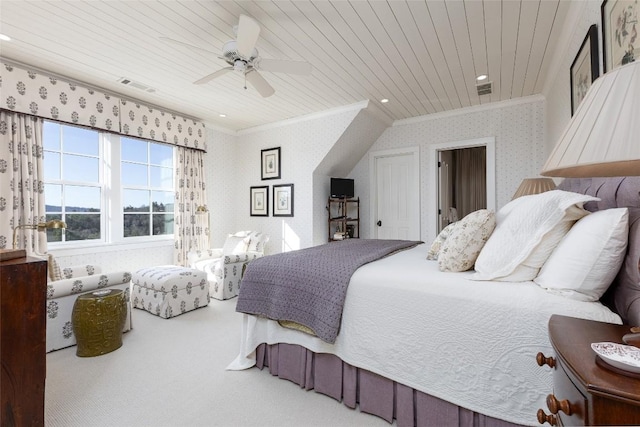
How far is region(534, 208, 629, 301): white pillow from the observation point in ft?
3.28

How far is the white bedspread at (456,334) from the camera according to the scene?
1121 mm

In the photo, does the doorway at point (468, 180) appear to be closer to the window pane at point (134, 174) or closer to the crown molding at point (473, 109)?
the crown molding at point (473, 109)

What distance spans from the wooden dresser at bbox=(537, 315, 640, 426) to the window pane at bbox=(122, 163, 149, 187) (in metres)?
4.79

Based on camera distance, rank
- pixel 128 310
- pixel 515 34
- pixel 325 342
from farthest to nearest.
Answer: pixel 128 310
pixel 515 34
pixel 325 342

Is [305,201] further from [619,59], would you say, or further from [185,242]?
[619,59]

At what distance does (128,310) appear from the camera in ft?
8.89

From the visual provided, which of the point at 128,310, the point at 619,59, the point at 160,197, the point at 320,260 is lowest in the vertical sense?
the point at 128,310

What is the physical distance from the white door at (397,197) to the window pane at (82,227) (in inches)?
161

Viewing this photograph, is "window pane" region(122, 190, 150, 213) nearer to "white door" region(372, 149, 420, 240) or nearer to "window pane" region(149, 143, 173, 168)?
"window pane" region(149, 143, 173, 168)

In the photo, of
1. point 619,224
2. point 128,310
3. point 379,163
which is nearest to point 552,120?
point 379,163

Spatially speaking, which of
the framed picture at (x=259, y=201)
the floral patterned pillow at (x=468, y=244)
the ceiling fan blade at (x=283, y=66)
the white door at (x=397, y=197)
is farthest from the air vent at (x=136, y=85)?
the floral patterned pillow at (x=468, y=244)

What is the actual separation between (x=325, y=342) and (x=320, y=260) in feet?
1.66

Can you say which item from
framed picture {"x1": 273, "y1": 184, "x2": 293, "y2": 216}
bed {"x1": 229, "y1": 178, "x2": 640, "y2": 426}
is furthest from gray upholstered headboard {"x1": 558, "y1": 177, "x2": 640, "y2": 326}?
framed picture {"x1": 273, "y1": 184, "x2": 293, "y2": 216}

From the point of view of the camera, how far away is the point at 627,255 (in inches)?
40.2
